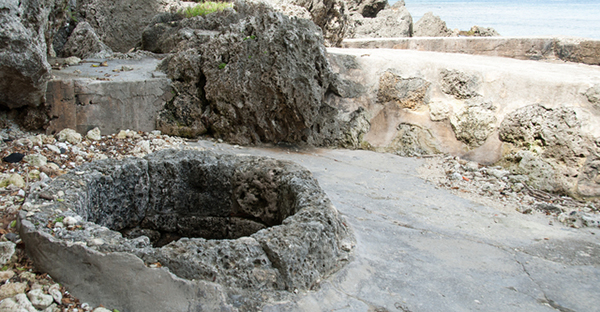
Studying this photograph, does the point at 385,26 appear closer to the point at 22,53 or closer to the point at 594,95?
the point at 594,95

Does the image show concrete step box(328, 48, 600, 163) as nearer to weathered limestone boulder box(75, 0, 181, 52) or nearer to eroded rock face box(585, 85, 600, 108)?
eroded rock face box(585, 85, 600, 108)

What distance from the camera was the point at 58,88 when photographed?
489 centimetres

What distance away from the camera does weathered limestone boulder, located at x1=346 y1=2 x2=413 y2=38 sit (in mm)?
11914

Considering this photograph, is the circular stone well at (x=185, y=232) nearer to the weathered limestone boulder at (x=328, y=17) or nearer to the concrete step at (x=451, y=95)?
the concrete step at (x=451, y=95)

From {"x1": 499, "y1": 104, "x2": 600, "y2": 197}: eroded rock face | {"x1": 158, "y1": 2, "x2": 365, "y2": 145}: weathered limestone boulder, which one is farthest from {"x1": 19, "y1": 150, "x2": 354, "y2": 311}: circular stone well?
{"x1": 499, "y1": 104, "x2": 600, "y2": 197}: eroded rock face

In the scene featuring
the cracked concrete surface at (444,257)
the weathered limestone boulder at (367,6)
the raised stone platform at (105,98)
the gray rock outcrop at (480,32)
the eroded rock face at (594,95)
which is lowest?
the cracked concrete surface at (444,257)

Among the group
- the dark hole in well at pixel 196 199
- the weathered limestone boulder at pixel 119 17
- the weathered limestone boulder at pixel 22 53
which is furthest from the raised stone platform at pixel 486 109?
the weathered limestone boulder at pixel 119 17

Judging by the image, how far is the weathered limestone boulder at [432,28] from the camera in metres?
12.7

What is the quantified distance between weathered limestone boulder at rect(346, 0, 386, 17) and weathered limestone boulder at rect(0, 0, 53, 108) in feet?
38.1

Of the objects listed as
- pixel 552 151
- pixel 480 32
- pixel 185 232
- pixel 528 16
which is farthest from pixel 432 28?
pixel 185 232

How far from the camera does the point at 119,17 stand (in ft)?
31.0

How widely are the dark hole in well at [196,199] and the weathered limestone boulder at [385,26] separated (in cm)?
902

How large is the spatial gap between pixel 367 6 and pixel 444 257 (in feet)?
43.0

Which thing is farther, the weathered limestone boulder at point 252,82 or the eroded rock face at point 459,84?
the eroded rock face at point 459,84
